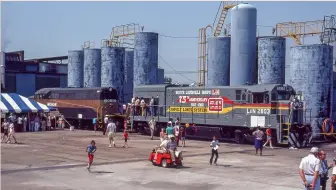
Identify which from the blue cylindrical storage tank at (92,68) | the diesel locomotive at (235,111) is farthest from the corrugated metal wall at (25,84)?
the diesel locomotive at (235,111)

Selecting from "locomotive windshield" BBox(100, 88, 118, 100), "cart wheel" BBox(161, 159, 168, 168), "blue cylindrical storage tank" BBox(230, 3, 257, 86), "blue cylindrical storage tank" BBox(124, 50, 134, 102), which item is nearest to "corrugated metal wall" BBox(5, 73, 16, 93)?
"blue cylindrical storage tank" BBox(124, 50, 134, 102)

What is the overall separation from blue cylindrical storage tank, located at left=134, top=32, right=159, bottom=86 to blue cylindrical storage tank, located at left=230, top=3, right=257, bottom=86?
381 inches

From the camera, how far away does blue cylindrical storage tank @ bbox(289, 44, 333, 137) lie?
31406mm

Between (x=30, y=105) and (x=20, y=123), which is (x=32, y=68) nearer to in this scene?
(x=20, y=123)

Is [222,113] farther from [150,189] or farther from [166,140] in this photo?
[150,189]

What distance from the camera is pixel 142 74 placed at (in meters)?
44.3

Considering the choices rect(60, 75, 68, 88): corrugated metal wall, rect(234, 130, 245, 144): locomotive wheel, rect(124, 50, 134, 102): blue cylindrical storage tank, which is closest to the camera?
rect(234, 130, 245, 144): locomotive wheel

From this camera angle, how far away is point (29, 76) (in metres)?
61.4

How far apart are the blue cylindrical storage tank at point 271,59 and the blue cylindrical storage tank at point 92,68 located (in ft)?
72.7

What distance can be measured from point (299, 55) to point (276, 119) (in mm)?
6470

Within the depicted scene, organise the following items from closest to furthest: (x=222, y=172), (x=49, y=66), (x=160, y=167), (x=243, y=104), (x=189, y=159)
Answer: (x=222, y=172) < (x=160, y=167) < (x=189, y=159) < (x=243, y=104) < (x=49, y=66)

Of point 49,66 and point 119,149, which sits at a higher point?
point 49,66

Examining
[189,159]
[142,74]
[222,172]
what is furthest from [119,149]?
[142,74]

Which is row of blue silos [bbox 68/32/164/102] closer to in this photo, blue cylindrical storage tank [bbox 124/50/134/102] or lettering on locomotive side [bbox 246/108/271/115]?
blue cylindrical storage tank [bbox 124/50/134/102]
